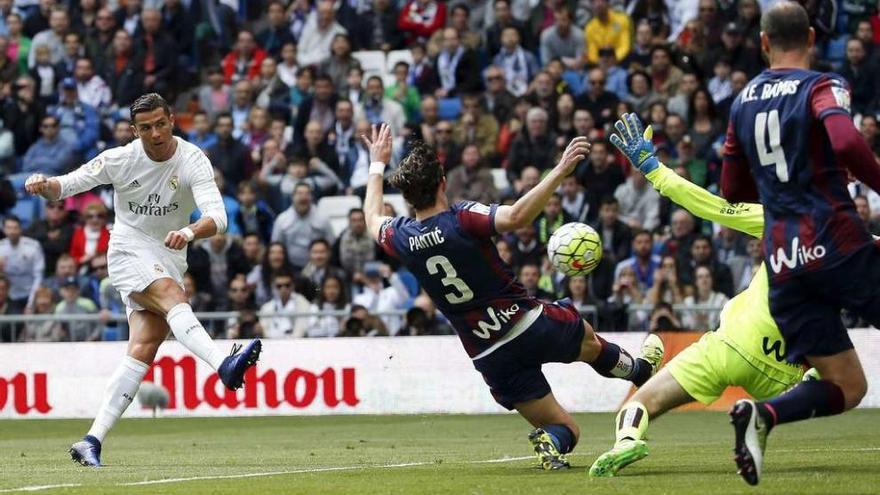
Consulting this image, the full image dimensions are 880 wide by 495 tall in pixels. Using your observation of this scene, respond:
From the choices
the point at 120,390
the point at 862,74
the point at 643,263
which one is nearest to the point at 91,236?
the point at 643,263

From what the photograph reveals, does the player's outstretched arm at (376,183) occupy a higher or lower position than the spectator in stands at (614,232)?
higher

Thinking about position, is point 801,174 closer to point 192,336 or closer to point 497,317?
point 497,317

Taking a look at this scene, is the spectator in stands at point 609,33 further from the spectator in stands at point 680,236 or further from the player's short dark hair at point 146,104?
the player's short dark hair at point 146,104

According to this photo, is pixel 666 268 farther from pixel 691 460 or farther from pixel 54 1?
pixel 54 1

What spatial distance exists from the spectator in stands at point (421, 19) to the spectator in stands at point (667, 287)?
23.2ft

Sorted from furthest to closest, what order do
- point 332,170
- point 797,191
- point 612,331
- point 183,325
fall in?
point 332,170, point 612,331, point 183,325, point 797,191

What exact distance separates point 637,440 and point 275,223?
523 inches

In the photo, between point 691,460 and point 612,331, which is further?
point 612,331

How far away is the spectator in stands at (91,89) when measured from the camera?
24.1 metres

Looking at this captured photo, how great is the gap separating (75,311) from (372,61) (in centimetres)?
684

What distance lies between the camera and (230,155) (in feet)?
73.3

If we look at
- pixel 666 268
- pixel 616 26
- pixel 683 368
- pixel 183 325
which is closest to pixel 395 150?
pixel 616 26

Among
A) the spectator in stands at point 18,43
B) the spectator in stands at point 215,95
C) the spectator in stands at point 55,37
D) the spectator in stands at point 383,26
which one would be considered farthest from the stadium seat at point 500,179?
the spectator in stands at point 18,43

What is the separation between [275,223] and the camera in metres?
21.2
